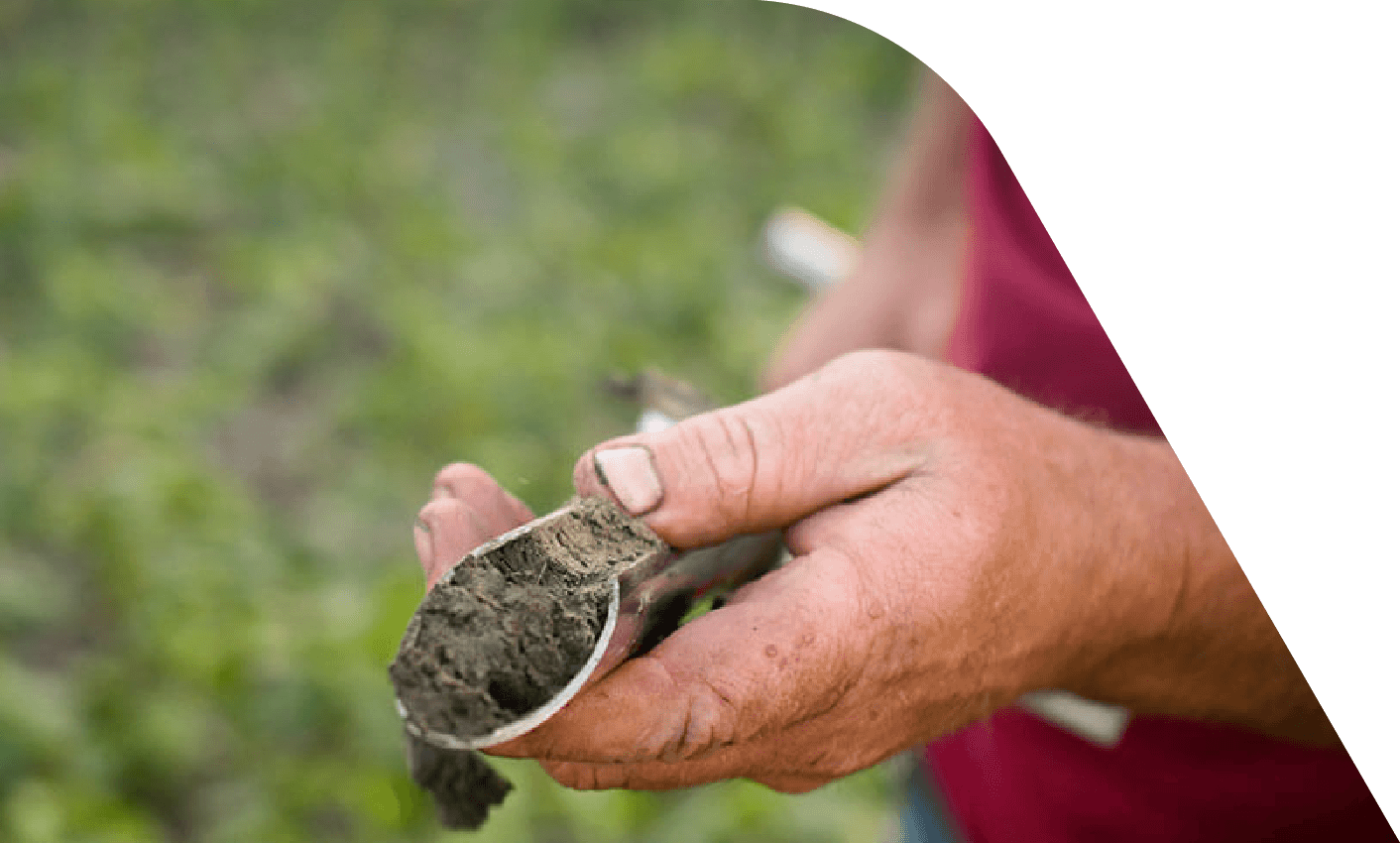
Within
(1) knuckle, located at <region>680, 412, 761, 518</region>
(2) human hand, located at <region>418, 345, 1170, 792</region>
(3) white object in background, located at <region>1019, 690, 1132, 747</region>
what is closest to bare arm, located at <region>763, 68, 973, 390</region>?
(3) white object in background, located at <region>1019, 690, 1132, 747</region>

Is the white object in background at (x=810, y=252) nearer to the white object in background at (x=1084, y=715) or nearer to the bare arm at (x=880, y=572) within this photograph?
the white object in background at (x=1084, y=715)

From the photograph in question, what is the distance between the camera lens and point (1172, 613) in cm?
124

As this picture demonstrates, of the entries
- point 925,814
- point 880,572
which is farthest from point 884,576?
point 925,814

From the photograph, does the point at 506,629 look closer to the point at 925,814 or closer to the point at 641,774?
the point at 641,774

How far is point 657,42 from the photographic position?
6719 millimetres

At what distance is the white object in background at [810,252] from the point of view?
9.16 feet

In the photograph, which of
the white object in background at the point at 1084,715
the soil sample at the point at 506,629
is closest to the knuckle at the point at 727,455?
the soil sample at the point at 506,629

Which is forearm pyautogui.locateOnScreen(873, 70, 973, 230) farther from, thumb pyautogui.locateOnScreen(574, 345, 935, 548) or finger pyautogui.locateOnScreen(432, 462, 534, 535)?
finger pyautogui.locateOnScreen(432, 462, 534, 535)

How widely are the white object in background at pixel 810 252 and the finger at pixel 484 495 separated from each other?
172 cm

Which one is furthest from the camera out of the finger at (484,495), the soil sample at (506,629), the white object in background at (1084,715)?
the white object in background at (1084,715)

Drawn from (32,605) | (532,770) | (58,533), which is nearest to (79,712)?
(32,605)

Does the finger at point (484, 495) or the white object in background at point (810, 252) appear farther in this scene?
the white object in background at point (810, 252)

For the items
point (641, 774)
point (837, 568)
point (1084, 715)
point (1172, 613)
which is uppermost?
point (837, 568)

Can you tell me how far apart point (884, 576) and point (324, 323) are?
12.2 ft
